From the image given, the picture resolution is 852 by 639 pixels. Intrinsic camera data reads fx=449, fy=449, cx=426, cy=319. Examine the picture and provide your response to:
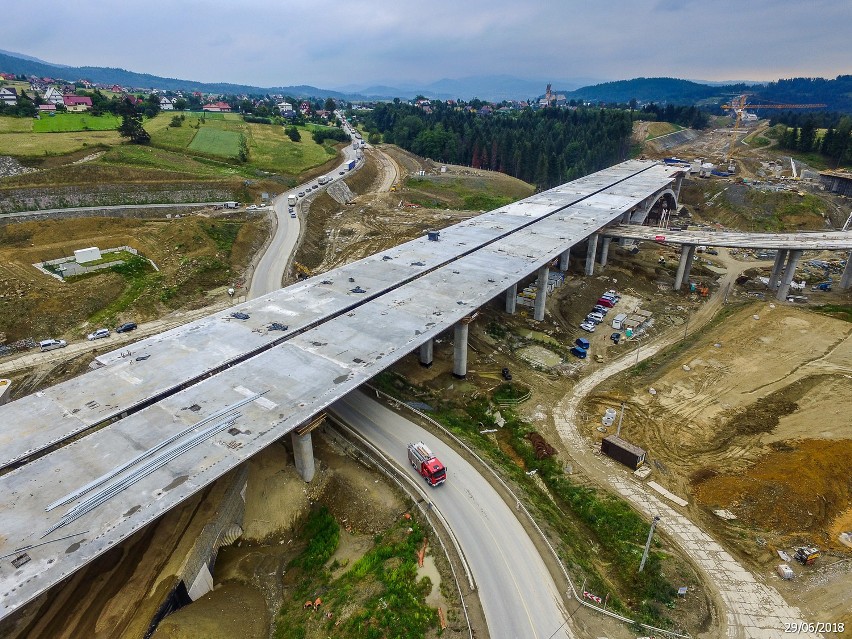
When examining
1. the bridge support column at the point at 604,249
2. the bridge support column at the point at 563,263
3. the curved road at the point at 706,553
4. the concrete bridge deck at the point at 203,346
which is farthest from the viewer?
the bridge support column at the point at 604,249

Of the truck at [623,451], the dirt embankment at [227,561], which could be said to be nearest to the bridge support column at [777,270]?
the truck at [623,451]

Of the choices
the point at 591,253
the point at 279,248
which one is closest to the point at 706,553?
the point at 591,253

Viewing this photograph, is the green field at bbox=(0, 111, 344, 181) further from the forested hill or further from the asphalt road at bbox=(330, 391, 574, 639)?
the asphalt road at bbox=(330, 391, 574, 639)

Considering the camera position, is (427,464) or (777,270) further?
(777,270)

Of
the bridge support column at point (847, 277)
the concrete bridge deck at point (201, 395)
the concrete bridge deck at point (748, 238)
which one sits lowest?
the bridge support column at point (847, 277)

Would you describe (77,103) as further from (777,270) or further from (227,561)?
(777,270)

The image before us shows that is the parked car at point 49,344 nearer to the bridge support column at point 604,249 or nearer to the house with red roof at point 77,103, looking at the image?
the bridge support column at point 604,249
